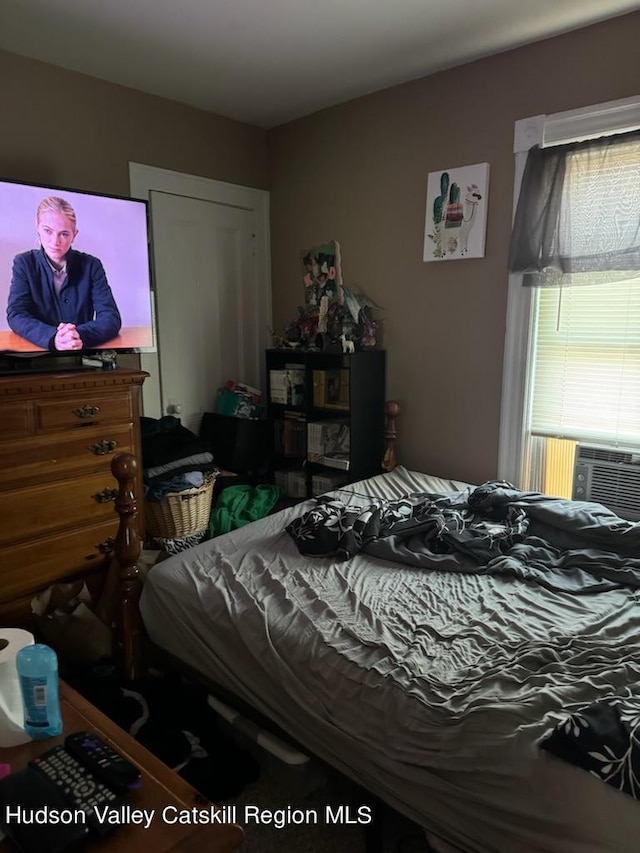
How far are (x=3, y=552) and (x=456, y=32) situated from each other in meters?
2.72

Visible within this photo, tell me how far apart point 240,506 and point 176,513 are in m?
0.47

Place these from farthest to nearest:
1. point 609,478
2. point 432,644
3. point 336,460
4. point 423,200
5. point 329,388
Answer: point 329,388 → point 336,460 → point 423,200 → point 609,478 → point 432,644

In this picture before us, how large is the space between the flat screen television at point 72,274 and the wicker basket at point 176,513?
717 millimetres

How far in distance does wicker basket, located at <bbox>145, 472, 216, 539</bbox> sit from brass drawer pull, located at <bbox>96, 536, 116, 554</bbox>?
0.30m

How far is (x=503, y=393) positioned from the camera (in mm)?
2756

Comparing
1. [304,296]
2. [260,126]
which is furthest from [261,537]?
[260,126]

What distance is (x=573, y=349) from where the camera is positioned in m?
2.57

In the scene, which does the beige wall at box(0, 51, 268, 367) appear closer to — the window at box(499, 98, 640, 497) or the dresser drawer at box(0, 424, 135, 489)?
the dresser drawer at box(0, 424, 135, 489)

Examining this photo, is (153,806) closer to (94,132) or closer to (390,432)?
→ (390,432)

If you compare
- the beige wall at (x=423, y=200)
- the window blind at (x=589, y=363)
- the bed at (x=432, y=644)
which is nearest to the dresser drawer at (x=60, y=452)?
the bed at (x=432, y=644)

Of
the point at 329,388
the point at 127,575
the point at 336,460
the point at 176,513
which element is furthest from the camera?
the point at 329,388

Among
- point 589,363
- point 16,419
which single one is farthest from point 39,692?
point 589,363

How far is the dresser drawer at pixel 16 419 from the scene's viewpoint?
81.4 inches

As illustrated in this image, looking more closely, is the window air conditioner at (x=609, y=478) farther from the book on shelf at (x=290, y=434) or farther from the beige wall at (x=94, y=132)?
the beige wall at (x=94, y=132)
